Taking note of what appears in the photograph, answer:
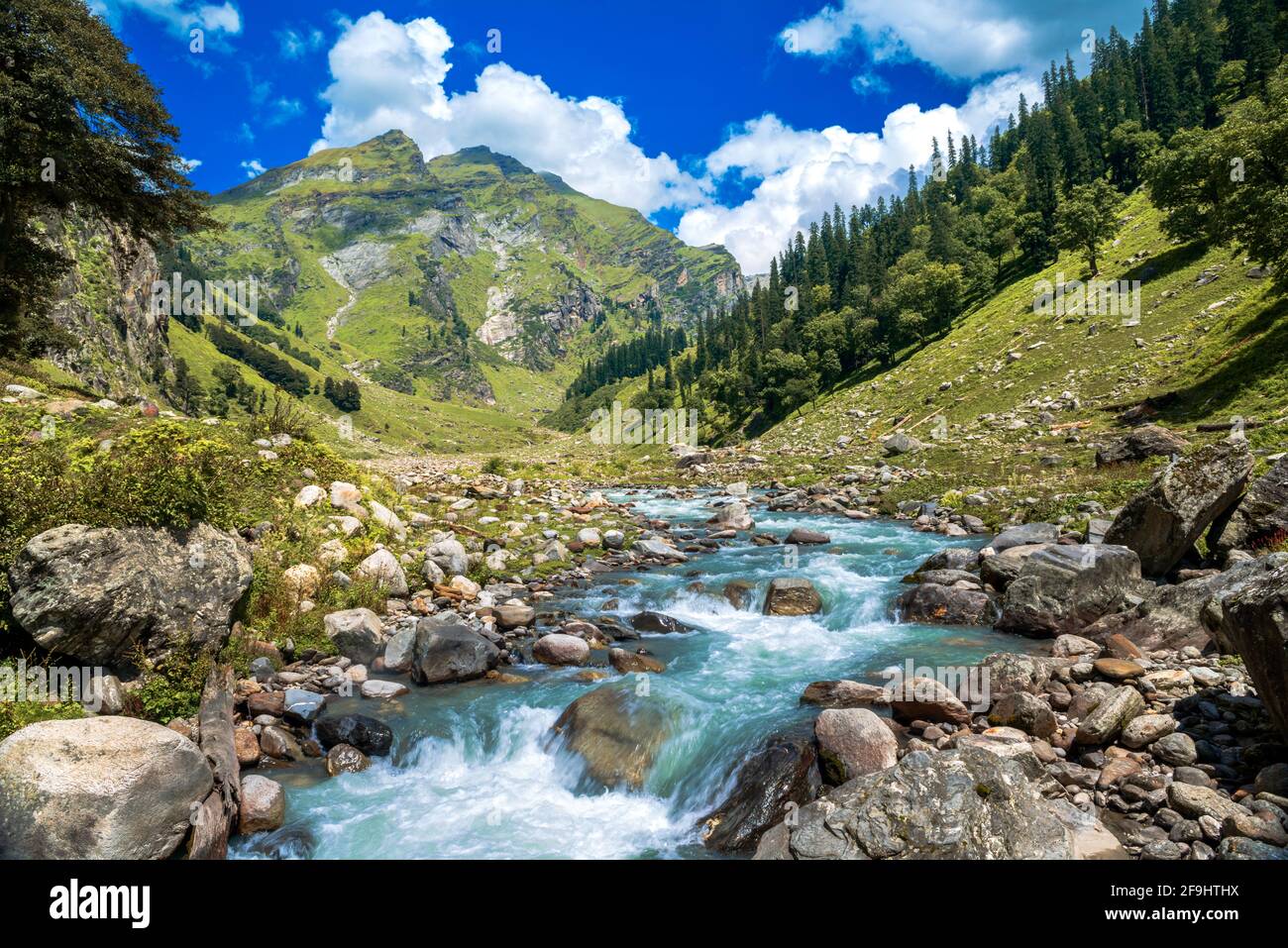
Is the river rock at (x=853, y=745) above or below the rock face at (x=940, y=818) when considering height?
below

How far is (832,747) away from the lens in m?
8.90

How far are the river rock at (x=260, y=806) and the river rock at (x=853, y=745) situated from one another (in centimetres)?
853

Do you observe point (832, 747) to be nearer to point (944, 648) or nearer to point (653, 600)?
point (944, 648)

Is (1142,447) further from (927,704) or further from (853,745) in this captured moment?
(853,745)

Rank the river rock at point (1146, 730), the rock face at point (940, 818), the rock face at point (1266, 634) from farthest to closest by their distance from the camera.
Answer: the river rock at point (1146, 730) → the rock face at point (1266, 634) → the rock face at point (940, 818)

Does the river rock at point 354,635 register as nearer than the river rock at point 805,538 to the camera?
Yes

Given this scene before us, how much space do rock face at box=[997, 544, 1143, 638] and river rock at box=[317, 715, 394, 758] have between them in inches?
590

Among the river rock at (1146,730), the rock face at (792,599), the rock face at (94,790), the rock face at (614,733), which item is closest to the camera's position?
the rock face at (94,790)

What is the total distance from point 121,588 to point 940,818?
519 inches

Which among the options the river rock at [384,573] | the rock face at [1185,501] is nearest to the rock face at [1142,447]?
the rock face at [1185,501]

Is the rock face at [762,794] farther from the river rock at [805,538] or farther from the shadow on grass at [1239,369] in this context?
the shadow on grass at [1239,369]

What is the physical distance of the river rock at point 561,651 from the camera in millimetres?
14656
